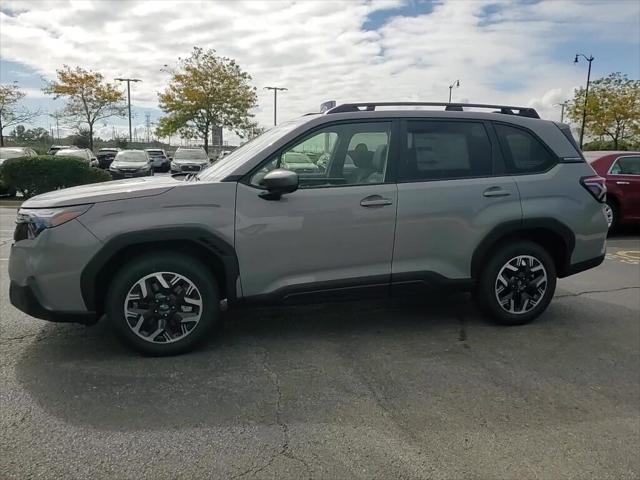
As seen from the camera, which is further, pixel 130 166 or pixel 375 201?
pixel 130 166

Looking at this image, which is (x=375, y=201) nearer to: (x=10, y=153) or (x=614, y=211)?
(x=614, y=211)

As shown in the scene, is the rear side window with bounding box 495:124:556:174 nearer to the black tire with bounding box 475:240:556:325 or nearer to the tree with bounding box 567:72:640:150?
the black tire with bounding box 475:240:556:325

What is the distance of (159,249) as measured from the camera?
3.68m

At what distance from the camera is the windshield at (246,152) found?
3918 millimetres

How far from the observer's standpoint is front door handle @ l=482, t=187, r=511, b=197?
4.25m

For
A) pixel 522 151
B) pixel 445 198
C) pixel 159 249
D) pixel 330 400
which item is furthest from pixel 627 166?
pixel 159 249

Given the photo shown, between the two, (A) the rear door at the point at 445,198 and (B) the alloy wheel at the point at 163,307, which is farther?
(A) the rear door at the point at 445,198

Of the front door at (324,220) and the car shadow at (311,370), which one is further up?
the front door at (324,220)

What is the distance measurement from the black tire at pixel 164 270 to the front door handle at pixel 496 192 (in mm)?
2316

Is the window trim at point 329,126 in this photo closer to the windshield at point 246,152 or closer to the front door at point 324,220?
the front door at point 324,220

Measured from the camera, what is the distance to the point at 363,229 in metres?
3.92

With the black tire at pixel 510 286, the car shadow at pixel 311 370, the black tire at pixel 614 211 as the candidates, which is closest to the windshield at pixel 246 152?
the car shadow at pixel 311 370

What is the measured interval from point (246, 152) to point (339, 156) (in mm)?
749

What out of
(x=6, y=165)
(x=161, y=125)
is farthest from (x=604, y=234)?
(x=161, y=125)
